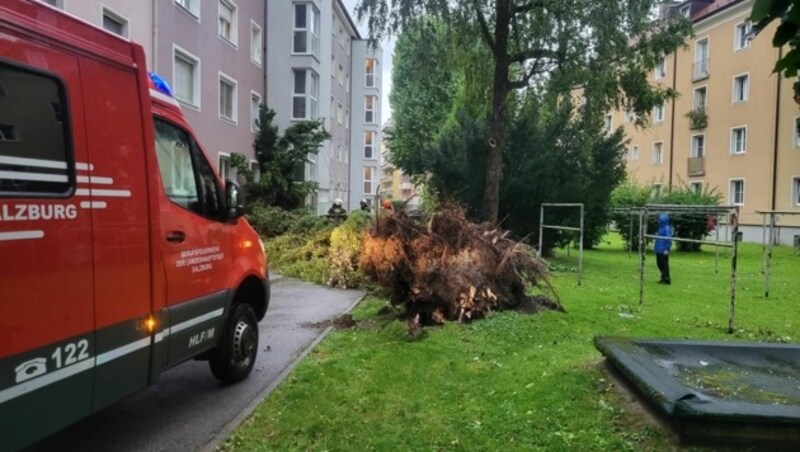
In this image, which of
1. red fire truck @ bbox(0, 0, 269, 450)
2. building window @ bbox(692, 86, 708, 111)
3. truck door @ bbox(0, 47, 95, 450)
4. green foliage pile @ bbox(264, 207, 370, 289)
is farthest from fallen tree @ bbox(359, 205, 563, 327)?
building window @ bbox(692, 86, 708, 111)

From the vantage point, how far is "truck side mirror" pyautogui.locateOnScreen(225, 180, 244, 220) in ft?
18.3

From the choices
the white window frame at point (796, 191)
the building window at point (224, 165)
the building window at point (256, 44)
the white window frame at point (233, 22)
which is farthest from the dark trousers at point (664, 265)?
the white window frame at point (796, 191)

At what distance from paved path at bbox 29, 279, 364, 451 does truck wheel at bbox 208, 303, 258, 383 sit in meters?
0.14

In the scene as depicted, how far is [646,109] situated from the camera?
17766 mm

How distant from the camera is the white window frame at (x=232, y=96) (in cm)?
2079

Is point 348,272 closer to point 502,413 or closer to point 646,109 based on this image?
point 502,413

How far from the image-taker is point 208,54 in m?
19.9

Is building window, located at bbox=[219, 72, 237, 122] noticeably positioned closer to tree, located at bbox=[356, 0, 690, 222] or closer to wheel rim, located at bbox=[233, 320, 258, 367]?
tree, located at bbox=[356, 0, 690, 222]

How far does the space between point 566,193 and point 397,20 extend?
742 cm

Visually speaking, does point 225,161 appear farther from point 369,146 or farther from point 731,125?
point 731,125

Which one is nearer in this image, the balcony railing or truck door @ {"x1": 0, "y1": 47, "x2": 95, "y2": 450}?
truck door @ {"x1": 0, "y1": 47, "x2": 95, "y2": 450}

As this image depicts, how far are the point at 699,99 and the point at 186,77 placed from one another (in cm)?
3245

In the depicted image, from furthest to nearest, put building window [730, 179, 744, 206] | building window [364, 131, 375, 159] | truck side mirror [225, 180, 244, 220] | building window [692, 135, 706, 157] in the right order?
building window [364, 131, 375, 159], building window [692, 135, 706, 157], building window [730, 179, 744, 206], truck side mirror [225, 180, 244, 220]

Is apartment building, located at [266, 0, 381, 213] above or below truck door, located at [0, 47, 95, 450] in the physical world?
above
